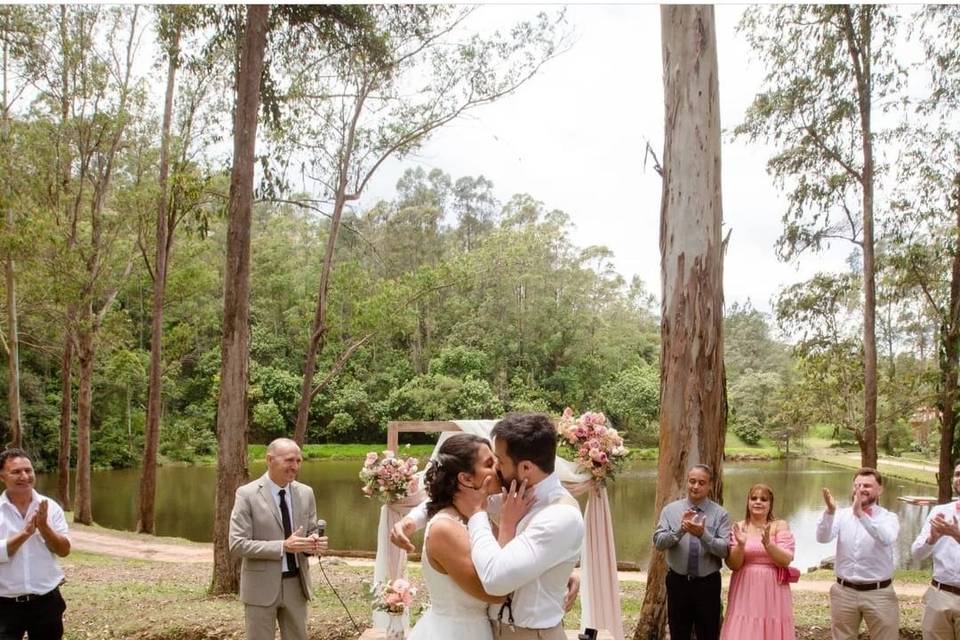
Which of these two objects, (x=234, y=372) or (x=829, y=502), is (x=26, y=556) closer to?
(x=234, y=372)

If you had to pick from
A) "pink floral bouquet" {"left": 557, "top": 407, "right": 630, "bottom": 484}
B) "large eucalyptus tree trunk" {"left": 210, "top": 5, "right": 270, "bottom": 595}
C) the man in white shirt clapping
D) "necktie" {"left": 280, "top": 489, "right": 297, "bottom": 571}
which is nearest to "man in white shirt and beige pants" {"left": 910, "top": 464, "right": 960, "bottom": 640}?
"pink floral bouquet" {"left": 557, "top": 407, "right": 630, "bottom": 484}

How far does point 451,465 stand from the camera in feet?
7.79

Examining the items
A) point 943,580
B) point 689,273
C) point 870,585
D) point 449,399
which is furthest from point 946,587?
point 449,399

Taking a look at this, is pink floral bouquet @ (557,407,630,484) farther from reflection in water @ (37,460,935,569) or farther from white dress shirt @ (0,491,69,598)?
reflection in water @ (37,460,935,569)

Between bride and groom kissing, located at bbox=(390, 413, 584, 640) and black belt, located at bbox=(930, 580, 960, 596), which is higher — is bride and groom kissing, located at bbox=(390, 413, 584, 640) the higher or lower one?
the higher one

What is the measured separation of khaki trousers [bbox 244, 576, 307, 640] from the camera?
13.4 feet

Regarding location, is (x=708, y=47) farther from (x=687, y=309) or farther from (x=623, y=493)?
(x=623, y=493)

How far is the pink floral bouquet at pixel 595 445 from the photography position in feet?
17.1

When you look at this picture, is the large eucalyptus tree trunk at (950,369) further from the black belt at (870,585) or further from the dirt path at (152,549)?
the black belt at (870,585)

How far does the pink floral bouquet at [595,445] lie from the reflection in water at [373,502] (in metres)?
9.11

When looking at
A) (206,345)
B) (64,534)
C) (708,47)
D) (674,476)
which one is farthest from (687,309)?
(206,345)

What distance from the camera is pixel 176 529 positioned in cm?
1736

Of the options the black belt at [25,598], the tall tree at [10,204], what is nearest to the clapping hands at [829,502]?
the black belt at [25,598]

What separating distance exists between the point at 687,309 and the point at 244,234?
14.0 ft
